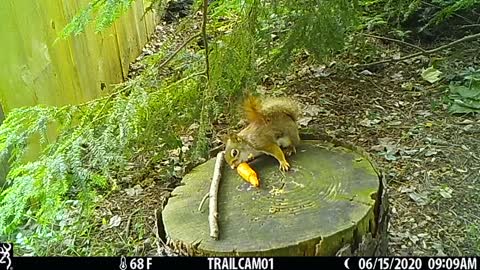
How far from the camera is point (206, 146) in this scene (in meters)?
2.09

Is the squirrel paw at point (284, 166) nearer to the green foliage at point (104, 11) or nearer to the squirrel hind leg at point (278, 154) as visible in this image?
the squirrel hind leg at point (278, 154)

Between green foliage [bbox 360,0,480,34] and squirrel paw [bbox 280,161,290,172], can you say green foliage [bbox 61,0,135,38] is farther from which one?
green foliage [bbox 360,0,480,34]

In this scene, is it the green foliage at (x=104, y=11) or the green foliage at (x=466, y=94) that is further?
the green foliage at (x=466, y=94)

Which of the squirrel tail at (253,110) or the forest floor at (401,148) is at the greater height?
the squirrel tail at (253,110)

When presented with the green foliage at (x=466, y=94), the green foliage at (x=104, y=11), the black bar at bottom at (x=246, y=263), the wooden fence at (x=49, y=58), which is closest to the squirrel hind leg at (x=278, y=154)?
the black bar at bottom at (x=246, y=263)

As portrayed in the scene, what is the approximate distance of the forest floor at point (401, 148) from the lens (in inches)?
79.1

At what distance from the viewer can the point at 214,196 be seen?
60.7 inches

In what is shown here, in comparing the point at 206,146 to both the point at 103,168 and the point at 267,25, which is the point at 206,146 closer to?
the point at 103,168

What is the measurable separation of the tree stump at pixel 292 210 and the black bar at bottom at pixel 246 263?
2cm

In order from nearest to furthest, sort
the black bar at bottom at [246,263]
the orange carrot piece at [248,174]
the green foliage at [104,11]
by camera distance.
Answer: the black bar at bottom at [246,263] → the orange carrot piece at [248,174] → the green foliage at [104,11]

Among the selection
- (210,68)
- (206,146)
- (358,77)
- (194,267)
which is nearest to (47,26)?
(210,68)

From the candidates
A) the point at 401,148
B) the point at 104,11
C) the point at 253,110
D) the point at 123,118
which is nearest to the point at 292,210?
the point at 253,110

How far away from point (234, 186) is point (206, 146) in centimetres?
51

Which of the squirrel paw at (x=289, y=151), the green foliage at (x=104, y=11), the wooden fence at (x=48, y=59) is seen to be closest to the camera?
the squirrel paw at (x=289, y=151)
